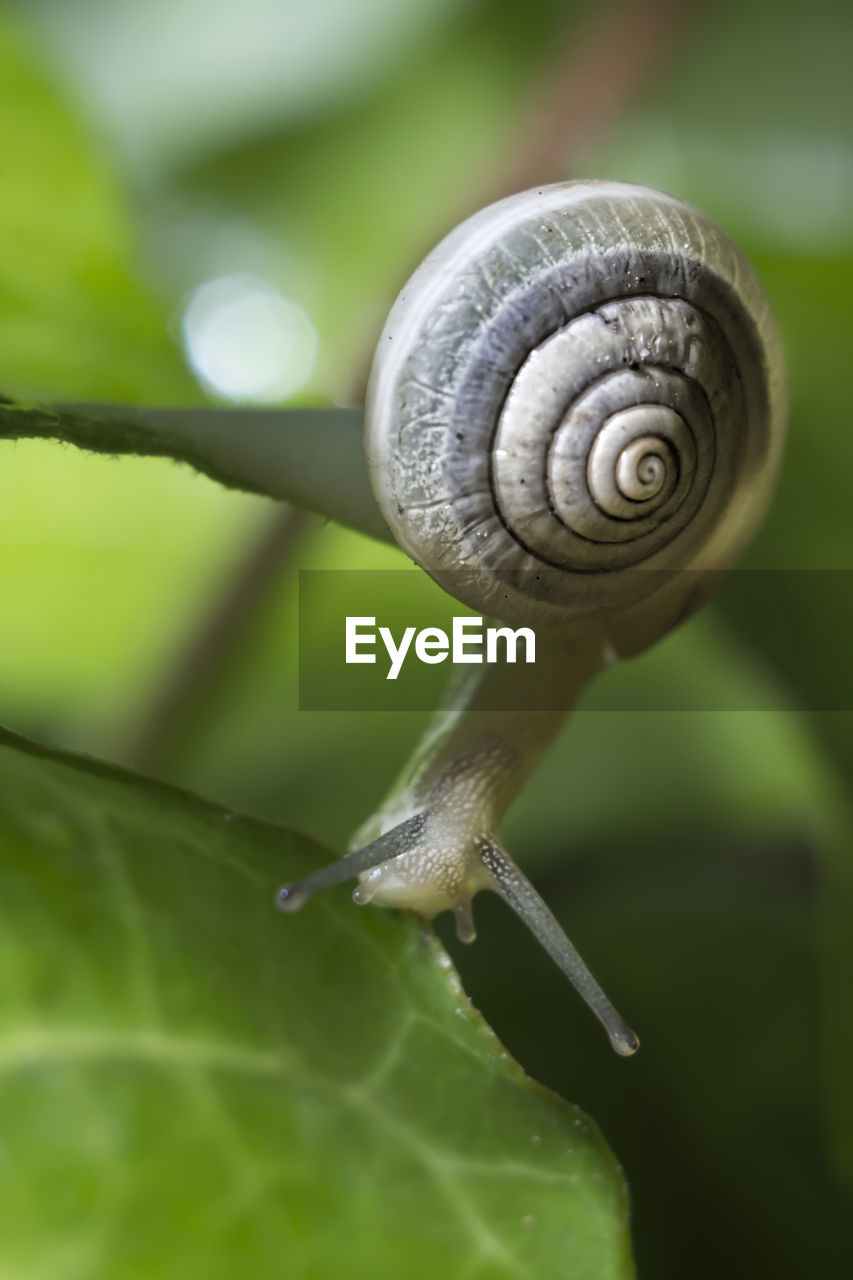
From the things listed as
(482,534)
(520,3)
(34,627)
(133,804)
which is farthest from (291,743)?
(520,3)

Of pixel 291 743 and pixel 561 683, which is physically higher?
pixel 561 683

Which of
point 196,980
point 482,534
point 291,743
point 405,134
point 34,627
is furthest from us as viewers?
point 405,134

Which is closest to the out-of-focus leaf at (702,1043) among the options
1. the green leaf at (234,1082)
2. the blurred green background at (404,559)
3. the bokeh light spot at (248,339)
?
the blurred green background at (404,559)

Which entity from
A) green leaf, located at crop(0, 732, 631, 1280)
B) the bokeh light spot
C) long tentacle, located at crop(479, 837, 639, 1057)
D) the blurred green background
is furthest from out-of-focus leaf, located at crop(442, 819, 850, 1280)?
the bokeh light spot

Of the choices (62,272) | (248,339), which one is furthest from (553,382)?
(248,339)

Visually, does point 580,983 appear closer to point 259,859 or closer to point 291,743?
point 259,859

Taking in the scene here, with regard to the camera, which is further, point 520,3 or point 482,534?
point 520,3

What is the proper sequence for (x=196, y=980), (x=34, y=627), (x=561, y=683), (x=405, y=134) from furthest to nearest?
(x=405, y=134)
(x=34, y=627)
(x=561, y=683)
(x=196, y=980)

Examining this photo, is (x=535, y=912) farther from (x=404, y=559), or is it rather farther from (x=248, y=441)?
(x=404, y=559)
